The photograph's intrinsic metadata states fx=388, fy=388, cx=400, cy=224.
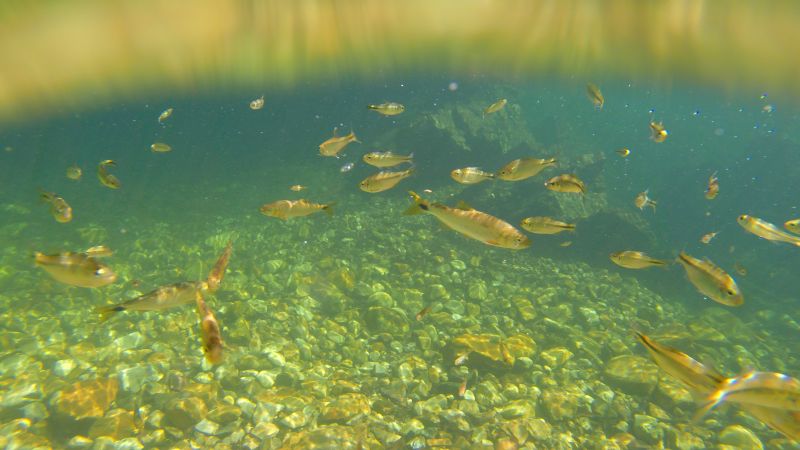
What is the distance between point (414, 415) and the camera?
5539 mm

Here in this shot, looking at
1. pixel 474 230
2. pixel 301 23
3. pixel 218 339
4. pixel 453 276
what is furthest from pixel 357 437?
pixel 301 23

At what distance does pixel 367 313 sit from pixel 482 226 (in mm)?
5156

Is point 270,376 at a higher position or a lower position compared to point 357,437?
lower

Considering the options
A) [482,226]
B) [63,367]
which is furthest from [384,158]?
[63,367]

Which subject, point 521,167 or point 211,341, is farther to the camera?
point 521,167

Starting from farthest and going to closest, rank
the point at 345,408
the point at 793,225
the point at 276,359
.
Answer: the point at 276,359, the point at 793,225, the point at 345,408

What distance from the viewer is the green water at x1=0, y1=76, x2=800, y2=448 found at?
5.38 metres

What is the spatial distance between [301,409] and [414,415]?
5.24 feet

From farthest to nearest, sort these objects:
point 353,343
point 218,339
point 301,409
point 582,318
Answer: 1. point 582,318
2. point 353,343
3. point 301,409
4. point 218,339

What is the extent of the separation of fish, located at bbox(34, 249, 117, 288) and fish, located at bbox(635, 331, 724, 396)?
193 inches

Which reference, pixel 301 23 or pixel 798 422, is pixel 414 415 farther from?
pixel 301 23

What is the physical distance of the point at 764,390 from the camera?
2.89m

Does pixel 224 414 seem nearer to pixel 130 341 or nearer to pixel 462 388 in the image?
pixel 130 341

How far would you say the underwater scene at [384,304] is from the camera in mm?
4953
